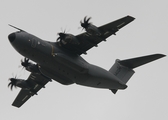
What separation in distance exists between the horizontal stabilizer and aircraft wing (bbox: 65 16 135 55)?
434 cm

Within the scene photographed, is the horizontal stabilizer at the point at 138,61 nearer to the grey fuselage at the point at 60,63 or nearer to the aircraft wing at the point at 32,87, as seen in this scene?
the grey fuselage at the point at 60,63

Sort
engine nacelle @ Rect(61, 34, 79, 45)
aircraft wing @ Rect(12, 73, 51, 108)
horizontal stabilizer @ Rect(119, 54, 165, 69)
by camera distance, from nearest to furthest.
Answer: engine nacelle @ Rect(61, 34, 79, 45) < horizontal stabilizer @ Rect(119, 54, 165, 69) < aircraft wing @ Rect(12, 73, 51, 108)

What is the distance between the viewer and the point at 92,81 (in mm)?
36156

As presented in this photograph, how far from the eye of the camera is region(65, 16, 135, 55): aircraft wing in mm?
33281

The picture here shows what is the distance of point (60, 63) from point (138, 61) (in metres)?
7.75

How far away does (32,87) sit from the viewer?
134ft

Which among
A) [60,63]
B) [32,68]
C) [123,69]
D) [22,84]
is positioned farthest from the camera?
[22,84]

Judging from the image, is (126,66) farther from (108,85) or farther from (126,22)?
(126,22)

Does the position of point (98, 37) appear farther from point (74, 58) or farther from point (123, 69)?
point (123, 69)

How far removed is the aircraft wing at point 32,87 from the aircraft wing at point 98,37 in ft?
18.8

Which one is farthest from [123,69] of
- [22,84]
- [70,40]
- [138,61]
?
[22,84]

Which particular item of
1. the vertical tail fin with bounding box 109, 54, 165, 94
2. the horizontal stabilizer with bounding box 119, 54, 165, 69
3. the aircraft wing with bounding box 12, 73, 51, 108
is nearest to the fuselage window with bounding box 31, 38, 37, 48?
the aircraft wing with bounding box 12, 73, 51, 108

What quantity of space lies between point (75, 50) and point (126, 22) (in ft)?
18.2

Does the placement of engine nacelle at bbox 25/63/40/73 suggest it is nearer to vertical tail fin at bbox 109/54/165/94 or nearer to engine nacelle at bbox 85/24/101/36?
engine nacelle at bbox 85/24/101/36
